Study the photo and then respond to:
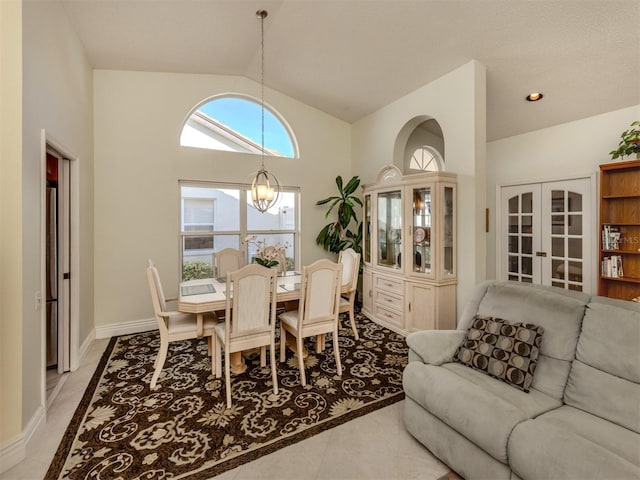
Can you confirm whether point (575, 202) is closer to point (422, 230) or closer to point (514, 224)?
point (514, 224)

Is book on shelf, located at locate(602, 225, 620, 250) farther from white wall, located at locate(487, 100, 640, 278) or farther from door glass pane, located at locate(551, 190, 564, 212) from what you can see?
white wall, located at locate(487, 100, 640, 278)

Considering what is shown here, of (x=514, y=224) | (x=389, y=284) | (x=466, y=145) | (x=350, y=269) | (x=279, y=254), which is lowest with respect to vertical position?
(x=389, y=284)

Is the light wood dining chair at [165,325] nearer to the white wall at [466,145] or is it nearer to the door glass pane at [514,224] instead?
the white wall at [466,145]

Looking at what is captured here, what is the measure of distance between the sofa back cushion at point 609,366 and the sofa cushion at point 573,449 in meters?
0.08

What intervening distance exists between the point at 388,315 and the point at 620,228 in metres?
3.03

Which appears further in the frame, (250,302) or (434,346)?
(250,302)

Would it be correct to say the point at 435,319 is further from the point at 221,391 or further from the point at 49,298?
the point at 49,298

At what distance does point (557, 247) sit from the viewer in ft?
14.5

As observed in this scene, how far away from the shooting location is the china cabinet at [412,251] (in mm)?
3531

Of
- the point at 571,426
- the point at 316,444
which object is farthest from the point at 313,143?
the point at 571,426

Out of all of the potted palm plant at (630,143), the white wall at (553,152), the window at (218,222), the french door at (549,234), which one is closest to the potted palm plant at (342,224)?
the window at (218,222)

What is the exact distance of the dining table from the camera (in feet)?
8.56

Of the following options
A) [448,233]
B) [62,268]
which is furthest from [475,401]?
[62,268]

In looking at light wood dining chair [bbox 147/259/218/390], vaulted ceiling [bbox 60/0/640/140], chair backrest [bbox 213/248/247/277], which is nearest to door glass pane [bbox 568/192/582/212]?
vaulted ceiling [bbox 60/0/640/140]
